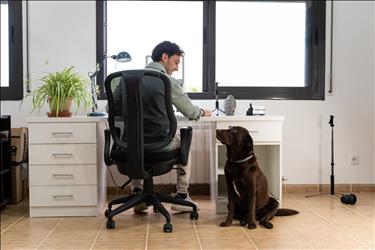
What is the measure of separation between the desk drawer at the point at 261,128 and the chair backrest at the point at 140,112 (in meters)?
0.57

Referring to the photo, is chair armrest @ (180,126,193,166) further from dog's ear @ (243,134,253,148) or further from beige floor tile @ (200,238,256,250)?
beige floor tile @ (200,238,256,250)

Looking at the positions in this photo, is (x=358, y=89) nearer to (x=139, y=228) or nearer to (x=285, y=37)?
(x=285, y=37)

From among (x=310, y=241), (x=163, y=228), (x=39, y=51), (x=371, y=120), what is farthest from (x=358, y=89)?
(x=39, y=51)

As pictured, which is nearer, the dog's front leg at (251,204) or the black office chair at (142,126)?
the black office chair at (142,126)

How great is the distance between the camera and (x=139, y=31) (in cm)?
413

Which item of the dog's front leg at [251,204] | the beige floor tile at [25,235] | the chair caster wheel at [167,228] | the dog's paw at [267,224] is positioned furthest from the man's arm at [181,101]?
the beige floor tile at [25,235]

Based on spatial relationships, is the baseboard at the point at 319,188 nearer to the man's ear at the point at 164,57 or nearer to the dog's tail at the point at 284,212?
the dog's tail at the point at 284,212

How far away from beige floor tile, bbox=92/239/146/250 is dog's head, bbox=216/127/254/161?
0.83 meters

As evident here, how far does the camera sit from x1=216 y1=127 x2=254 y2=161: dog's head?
2.88m

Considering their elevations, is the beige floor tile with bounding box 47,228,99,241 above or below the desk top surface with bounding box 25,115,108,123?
below

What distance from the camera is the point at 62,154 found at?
10.3ft

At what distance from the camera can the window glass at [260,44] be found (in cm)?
418

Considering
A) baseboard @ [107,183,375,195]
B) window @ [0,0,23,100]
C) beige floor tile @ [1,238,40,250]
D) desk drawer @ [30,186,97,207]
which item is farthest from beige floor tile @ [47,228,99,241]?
window @ [0,0,23,100]

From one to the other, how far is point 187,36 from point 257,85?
82 centimetres
